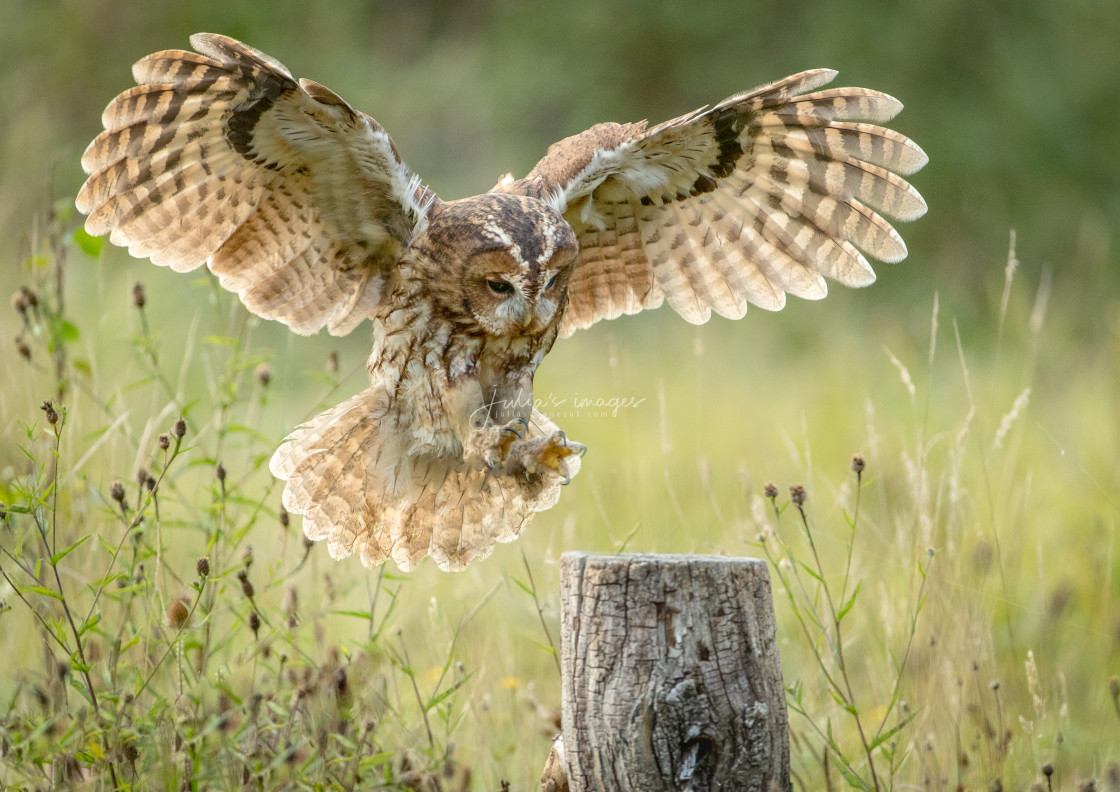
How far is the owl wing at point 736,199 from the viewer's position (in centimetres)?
322

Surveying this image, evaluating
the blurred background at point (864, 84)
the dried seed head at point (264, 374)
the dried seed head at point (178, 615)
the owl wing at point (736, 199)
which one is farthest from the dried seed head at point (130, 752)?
the blurred background at point (864, 84)

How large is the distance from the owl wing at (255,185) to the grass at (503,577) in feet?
0.50

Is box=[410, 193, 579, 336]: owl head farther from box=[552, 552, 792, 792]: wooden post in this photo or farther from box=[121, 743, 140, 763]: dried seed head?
box=[121, 743, 140, 763]: dried seed head

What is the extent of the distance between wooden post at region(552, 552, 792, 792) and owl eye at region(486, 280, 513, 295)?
978 mm

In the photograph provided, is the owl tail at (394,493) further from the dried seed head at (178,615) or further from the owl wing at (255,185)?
the dried seed head at (178,615)

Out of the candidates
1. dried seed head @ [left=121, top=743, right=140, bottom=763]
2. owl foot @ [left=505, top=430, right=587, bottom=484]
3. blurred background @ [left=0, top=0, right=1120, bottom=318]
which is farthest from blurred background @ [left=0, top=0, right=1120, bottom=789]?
dried seed head @ [left=121, top=743, right=140, bottom=763]

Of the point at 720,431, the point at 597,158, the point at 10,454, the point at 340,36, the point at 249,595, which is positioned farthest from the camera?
the point at 340,36

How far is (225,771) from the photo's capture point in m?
2.68

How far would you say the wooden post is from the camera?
6.70 feet

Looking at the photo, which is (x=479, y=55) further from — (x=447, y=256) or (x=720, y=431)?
(x=447, y=256)

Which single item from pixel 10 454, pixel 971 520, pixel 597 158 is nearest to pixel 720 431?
pixel 971 520

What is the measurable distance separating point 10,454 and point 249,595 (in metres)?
1.64

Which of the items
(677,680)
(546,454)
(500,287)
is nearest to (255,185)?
(500,287)

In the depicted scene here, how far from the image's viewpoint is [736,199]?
3.60m
